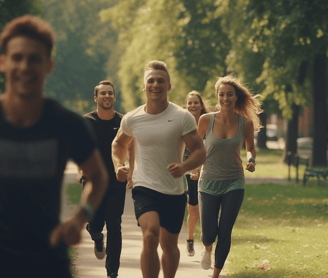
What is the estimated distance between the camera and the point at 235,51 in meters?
26.5

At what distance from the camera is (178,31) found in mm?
27984

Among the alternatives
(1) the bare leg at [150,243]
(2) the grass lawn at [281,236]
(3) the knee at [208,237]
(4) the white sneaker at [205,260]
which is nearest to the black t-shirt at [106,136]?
(3) the knee at [208,237]

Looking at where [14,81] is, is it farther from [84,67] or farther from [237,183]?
[84,67]

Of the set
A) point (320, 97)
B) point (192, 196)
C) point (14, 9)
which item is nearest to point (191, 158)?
point (192, 196)

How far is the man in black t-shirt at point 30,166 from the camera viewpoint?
8.64ft

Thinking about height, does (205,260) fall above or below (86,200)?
below

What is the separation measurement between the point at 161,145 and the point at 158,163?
0.15 meters

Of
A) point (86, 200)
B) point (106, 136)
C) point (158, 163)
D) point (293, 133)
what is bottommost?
point (86, 200)

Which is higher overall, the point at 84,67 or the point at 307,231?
the point at 84,67

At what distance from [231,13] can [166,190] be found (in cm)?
2172

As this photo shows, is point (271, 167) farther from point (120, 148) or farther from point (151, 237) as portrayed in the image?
point (151, 237)

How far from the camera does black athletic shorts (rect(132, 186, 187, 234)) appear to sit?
517cm

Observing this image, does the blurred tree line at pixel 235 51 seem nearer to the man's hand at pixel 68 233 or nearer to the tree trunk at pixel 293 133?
the tree trunk at pixel 293 133

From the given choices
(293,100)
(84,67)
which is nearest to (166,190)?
(293,100)
